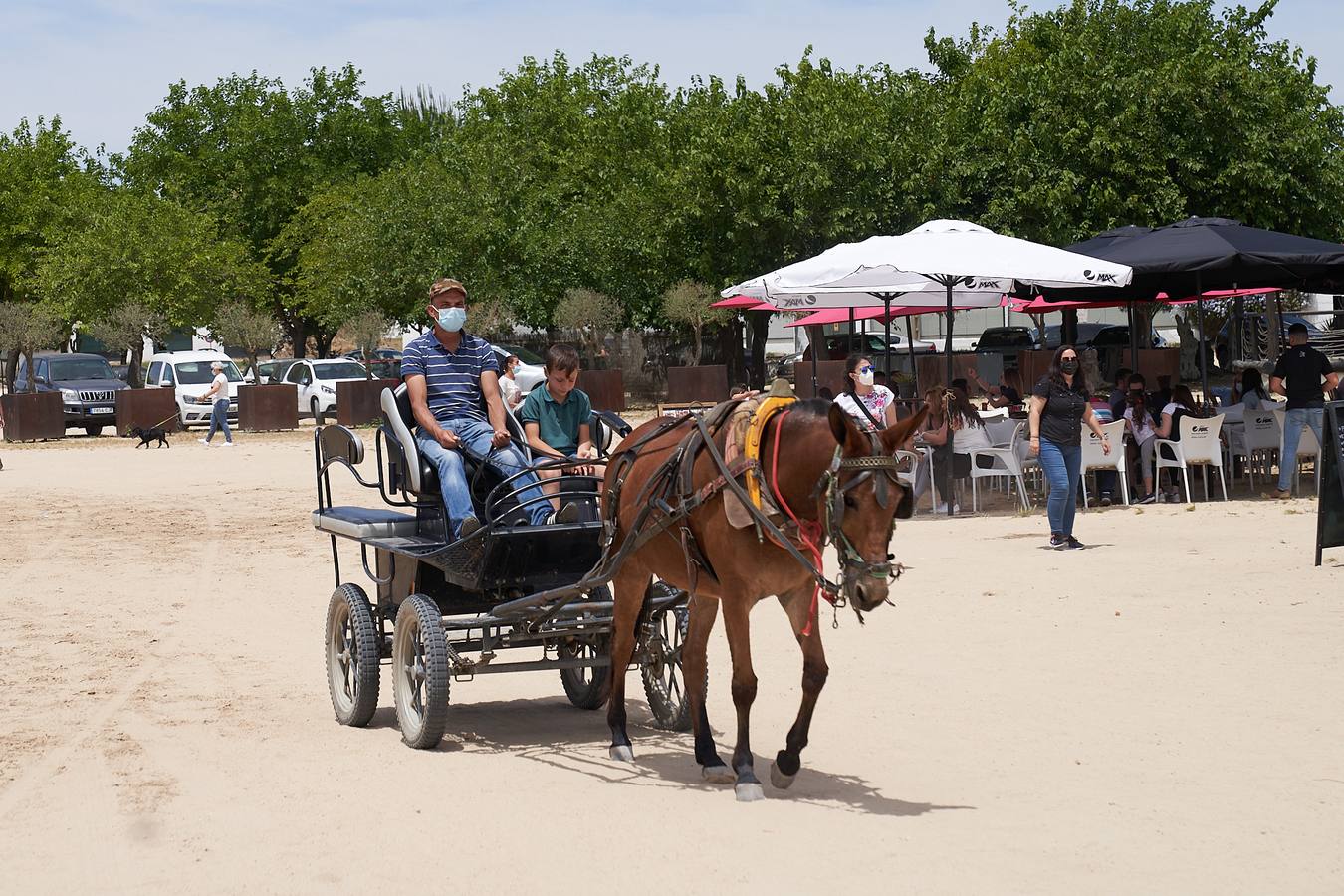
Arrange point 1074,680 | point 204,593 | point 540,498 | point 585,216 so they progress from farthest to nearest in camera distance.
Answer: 1. point 585,216
2. point 204,593
3. point 1074,680
4. point 540,498

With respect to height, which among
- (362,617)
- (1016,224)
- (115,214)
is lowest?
(362,617)

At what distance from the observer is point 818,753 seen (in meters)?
7.37

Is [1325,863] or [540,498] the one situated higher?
[540,498]

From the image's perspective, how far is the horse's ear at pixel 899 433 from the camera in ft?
19.3

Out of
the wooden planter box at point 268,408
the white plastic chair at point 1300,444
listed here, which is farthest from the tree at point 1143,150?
the white plastic chair at point 1300,444

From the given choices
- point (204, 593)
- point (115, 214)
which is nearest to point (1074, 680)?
point (204, 593)

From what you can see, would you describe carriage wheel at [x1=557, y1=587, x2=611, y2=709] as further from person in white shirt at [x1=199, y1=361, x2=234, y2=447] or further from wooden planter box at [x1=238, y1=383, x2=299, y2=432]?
wooden planter box at [x1=238, y1=383, x2=299, y2=432]

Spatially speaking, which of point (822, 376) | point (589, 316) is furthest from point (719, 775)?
point (589, 316)

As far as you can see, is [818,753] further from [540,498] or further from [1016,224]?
[1016,224]

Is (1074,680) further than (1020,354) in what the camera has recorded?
No

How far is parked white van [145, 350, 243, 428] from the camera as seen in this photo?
35.0 m

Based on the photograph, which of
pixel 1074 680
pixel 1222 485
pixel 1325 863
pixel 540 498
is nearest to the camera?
pixel 1325 863

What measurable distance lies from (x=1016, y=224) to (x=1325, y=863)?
30315mm

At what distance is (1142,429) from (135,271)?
38334 millimetres
